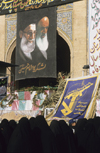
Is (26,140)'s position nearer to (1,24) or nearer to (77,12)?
(77,12)

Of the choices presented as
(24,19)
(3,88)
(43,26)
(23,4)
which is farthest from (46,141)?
(23,4)

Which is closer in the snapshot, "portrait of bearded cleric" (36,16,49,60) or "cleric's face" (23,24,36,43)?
"portrait of bearded cleric" (36,16,49,60)

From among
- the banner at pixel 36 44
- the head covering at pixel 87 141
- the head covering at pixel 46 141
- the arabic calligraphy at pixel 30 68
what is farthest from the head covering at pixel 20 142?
the arabic calligraphy at pixel 30 68

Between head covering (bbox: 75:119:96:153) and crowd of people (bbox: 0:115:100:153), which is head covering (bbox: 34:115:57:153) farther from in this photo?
head covering (bbox: 75:119:96:153)

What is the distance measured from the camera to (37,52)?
40.4 ft

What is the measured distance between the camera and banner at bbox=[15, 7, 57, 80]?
39.3 feet

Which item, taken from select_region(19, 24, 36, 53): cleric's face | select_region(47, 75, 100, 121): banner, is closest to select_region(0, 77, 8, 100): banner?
select_region(19, 24, 36, 53): cleric's face

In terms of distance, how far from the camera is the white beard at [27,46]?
12.5 m

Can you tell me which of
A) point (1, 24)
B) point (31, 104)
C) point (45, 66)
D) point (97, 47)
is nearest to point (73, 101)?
point (97, 47)

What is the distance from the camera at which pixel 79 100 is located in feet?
20.4

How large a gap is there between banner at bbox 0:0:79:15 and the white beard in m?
1.72

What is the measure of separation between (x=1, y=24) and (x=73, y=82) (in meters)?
8.65

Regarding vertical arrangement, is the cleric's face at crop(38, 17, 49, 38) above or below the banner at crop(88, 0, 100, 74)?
above

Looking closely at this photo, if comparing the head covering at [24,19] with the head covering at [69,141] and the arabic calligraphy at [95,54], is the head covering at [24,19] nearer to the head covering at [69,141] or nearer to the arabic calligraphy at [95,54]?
the arabic calligraphy at [95,54]
